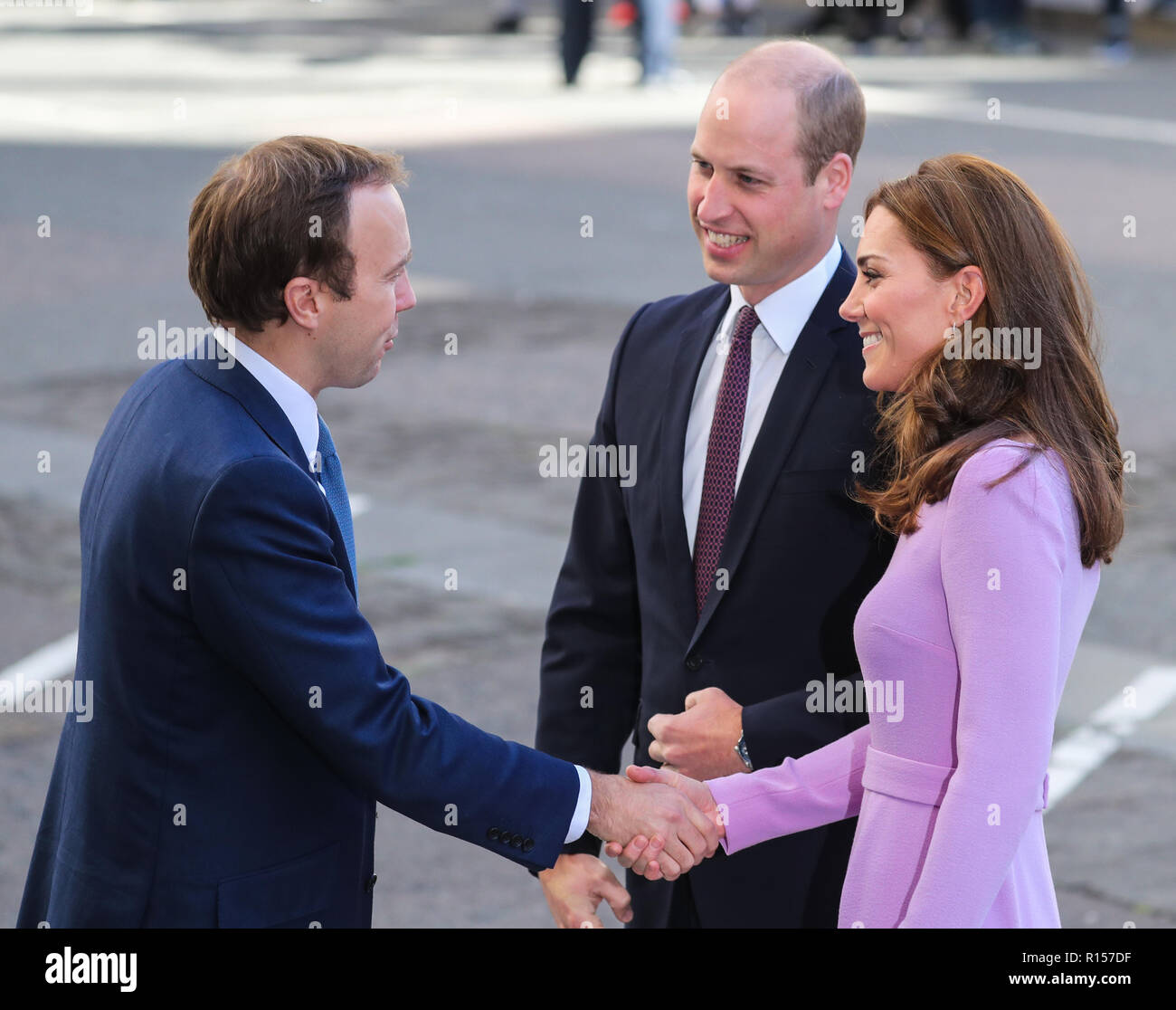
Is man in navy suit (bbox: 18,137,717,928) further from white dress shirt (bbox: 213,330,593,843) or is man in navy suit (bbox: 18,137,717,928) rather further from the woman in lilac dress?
the woman in lilac dress

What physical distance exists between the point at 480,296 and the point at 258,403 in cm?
1002

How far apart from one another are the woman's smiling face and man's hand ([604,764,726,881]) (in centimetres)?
96

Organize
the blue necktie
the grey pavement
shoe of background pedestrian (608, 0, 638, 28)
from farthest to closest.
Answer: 1. shoe of background pedestrian (608, 0, 638, 28)
2. the grey pavement
3. the blue necktie

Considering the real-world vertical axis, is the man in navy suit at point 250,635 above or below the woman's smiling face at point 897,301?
below

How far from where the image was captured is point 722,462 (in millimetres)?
3520

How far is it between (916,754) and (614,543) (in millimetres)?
1073

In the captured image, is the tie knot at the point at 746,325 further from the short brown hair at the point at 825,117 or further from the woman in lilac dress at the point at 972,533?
the woman in lilac dress at the point at 972,533

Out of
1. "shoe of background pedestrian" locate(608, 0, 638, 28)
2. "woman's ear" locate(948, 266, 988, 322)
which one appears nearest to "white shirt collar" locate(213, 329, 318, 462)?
"woman's ear" locate(948, 266, 988, 322)

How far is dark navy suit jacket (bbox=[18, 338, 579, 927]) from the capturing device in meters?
2.76

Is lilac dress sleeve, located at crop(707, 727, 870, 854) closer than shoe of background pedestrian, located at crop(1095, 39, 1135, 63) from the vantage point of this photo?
Yes

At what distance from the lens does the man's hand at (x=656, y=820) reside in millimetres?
3316

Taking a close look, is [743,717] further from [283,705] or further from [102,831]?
[102,831]

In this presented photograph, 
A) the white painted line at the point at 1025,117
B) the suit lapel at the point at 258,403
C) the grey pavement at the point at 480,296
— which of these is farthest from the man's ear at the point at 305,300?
the white painted line at the point at 1025,117
